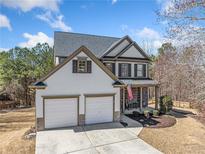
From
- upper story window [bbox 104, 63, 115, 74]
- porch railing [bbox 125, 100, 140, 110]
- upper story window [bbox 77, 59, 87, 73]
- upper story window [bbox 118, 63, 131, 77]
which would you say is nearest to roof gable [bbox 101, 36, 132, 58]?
upper story window [bbox 104, 63, 115, 74]

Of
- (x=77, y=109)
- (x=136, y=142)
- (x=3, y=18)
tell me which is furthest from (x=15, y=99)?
(x=136, y=142)

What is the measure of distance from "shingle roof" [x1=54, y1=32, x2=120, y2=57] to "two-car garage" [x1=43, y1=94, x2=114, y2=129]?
251 inches

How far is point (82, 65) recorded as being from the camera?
1372 cm

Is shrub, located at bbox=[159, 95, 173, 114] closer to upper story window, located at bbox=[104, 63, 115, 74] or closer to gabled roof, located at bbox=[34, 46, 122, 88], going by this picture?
upper story window, located at bbox=[104, 63, 115, 74]

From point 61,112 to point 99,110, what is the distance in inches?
124

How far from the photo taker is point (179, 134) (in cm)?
1209

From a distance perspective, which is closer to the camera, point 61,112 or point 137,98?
point 61,112

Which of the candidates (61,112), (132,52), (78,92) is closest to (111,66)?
(132,52)

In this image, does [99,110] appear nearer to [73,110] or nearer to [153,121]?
[73,110]

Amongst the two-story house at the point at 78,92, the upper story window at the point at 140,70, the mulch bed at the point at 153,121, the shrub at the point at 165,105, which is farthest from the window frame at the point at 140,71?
the mulch bed at the point at 153,121

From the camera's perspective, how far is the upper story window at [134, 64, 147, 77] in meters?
20.5

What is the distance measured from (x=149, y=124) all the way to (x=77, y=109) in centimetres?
616

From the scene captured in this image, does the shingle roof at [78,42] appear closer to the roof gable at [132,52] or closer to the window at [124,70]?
the roof gable at [132,52]

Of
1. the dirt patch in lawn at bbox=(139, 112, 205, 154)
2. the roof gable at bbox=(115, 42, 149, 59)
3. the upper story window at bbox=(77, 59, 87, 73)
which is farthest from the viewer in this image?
the roof gable at bbox=(115, 42, 149, 59)
